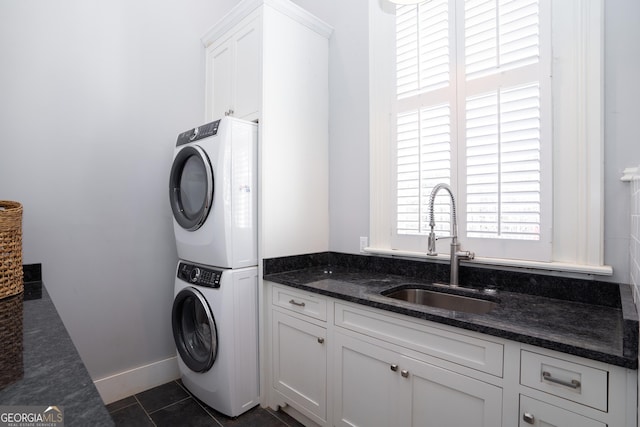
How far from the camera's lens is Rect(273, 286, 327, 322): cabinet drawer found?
167 cm

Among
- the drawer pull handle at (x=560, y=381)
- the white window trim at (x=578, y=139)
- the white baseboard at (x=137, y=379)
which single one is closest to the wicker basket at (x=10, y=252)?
the white baseboard at (x=137, y=379)

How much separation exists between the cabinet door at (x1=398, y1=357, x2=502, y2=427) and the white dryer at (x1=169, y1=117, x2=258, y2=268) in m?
1.10

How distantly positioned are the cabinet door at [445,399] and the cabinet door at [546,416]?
73 mm

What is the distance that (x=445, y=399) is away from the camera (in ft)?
3.98

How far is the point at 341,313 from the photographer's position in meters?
1.57

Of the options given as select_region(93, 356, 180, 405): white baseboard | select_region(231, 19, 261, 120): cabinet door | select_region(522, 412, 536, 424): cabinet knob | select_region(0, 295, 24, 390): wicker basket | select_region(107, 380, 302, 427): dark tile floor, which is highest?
select_region(231, 19, 261, 120): cabinet door

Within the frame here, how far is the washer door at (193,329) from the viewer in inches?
75.1

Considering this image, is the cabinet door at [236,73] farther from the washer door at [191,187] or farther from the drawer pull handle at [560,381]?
the drawer pull handle at [560,381]

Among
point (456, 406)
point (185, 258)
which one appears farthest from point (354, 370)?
point (185, 258)

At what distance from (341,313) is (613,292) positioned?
1.13 meters

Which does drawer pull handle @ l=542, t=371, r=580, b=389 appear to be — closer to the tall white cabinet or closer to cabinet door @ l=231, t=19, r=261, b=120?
the tall white cabinet

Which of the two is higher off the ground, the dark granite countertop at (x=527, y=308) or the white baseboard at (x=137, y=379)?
the dark granite countertop at (x=527, y=308)

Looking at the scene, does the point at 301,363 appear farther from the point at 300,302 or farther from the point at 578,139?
the point at 578,139

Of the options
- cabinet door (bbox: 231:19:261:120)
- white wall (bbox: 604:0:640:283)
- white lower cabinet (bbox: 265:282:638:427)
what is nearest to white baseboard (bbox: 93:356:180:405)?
white lower cabinet (bbox: 265:282:638:427)
